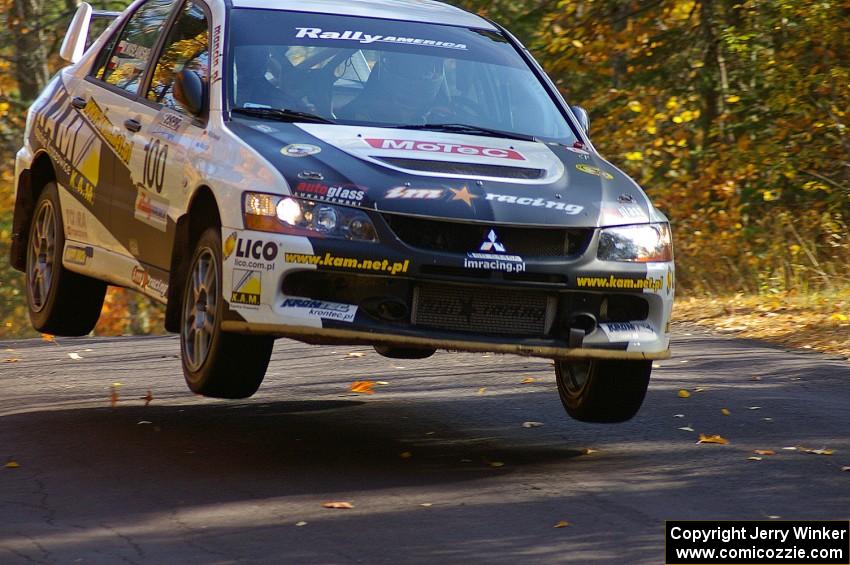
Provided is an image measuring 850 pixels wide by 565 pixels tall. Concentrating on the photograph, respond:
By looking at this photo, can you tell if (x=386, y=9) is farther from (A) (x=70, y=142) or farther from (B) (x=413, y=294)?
(B) (x=413, y=294)

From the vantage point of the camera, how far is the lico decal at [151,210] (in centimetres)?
775

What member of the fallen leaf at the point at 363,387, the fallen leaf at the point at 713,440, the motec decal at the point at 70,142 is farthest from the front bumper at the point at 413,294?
the fallen leaf at the point at 363,387

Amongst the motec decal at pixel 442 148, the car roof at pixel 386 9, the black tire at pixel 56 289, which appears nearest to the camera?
the motec decal at pixel 442 148

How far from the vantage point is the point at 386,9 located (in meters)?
8.47

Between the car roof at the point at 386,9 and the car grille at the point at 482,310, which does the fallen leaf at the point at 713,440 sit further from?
the car roof at the point at 386,9

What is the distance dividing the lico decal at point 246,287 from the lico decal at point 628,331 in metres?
1.43

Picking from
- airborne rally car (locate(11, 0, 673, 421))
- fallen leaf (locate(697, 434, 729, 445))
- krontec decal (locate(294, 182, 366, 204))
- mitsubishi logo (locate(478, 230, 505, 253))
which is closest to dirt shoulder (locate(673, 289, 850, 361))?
fallen leaf (locate(697, 434, 729, 445))

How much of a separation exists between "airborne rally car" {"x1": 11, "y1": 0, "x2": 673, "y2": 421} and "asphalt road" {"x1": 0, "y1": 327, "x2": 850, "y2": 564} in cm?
43

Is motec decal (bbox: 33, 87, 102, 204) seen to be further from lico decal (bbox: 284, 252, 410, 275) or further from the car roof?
lico decal (bbox: 284, 252, 410, 275)

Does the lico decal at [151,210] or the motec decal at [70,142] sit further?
the motec decal at [70,142]

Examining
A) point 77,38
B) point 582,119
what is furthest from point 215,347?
point 77,38

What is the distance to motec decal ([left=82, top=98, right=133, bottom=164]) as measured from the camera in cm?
834

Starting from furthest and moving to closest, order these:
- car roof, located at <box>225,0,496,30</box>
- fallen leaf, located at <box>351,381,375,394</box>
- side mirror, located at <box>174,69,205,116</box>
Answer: fallen leaf, located at <box>351,381,375,394</box> → car roof, located at <box>225,0,496,30</box> → side mirror, located at <box>174,69,205,116</box>

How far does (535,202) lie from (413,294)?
2.07 ft
